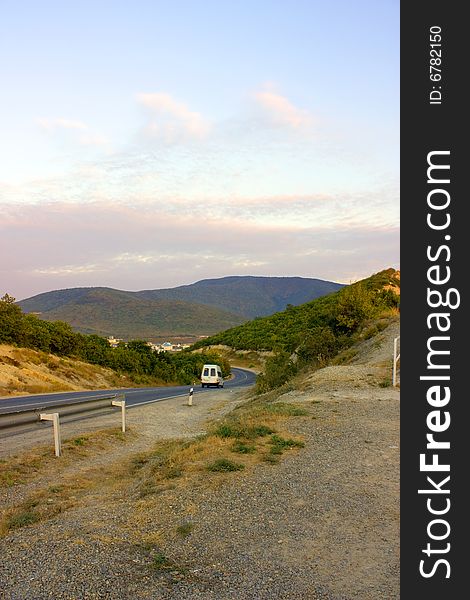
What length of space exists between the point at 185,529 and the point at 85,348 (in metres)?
37.3

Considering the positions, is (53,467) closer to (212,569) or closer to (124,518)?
(124,518)

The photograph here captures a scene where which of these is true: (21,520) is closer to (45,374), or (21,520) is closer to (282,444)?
(282,444)

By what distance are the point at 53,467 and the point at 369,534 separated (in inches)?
246

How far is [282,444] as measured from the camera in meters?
8.78

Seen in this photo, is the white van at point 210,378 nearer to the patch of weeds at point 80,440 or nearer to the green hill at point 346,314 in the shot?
the green hill at point 346,314

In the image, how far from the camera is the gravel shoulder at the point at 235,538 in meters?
4.09

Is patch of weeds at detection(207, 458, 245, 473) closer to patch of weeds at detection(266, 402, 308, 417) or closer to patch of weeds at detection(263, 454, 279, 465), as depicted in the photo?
patch of weeds at detection(263, 454, 279, 465)

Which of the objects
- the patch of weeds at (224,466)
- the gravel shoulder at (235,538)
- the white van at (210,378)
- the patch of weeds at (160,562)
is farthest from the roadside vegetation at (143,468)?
the white van at (210,378)

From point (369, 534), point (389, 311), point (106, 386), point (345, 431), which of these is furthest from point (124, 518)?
point (106, 386)

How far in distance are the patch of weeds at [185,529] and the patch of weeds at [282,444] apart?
10.3ft

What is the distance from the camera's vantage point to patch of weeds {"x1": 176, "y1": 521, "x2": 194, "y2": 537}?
5.17 metres

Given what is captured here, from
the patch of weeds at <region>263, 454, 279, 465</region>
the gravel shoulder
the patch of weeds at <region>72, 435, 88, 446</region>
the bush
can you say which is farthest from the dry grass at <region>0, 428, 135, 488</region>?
the bush

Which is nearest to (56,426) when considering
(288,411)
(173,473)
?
(173,473)

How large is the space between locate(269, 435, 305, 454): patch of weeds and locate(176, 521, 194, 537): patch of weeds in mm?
3152
